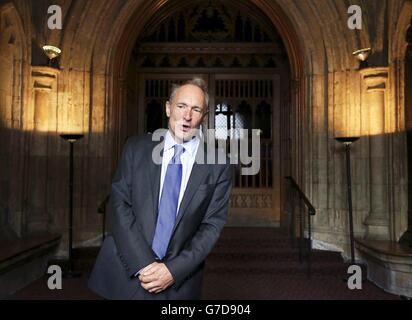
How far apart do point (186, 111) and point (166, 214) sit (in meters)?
0.41

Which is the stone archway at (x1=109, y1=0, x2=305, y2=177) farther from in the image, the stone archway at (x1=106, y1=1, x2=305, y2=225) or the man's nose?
the man's nose

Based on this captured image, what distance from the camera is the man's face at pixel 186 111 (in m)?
1.61

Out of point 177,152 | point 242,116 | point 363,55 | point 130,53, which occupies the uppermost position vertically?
point 130,53

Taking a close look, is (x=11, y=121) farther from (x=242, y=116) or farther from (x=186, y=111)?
(x=186, y=111)

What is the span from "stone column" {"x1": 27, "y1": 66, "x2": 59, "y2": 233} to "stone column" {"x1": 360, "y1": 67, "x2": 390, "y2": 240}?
13.6ft

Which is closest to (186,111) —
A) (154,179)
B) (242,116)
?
(154,179)

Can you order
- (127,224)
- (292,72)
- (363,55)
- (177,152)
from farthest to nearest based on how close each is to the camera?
(292,72) → (363,55) → (177,152) → (127,224)

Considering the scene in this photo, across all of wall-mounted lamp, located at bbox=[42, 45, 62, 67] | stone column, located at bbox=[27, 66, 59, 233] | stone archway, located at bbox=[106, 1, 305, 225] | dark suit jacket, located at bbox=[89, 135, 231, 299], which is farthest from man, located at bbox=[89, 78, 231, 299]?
stone archway, located at bbox=[106, 1, 305, 225]

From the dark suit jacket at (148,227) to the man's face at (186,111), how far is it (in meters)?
0.12

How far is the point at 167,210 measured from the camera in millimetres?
1611

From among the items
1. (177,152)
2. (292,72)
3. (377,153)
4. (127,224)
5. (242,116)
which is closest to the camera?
(127,224)

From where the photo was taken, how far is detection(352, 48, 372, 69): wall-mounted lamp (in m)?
5.21

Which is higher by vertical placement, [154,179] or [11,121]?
[11,121]

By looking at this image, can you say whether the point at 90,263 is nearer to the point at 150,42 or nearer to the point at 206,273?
the point at 206,273
